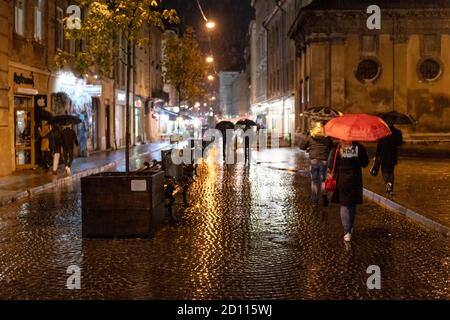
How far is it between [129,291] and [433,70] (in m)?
34.9

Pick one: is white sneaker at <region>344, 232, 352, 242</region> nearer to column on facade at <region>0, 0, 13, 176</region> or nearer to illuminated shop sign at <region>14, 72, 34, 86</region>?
column on facade at <region>0, 0, 13, 176</region>

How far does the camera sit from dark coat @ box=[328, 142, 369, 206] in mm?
9680

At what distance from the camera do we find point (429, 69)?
38.6m

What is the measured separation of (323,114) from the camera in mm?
31797

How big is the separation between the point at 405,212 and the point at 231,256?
5.23 m

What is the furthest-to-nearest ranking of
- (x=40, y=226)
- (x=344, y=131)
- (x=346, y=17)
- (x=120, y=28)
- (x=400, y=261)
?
(x=346, y=17) → (x=120, y=28) → (x=40, y=226) → (x=344, y=131) → (x=400, y=261)

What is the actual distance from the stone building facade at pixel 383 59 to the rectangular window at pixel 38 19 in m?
17.1


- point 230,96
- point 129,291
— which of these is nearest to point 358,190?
point 129,291

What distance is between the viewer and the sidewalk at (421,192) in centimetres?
1198

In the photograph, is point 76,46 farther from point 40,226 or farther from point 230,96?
point 230,96

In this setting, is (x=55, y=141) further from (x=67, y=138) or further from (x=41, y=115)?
(x=41, y=115)

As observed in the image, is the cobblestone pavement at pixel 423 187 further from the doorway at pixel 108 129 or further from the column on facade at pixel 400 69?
the doorway at pixel 108 129

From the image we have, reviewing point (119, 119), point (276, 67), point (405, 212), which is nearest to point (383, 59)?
point (119, 119)

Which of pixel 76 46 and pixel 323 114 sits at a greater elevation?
pixel 76 46
